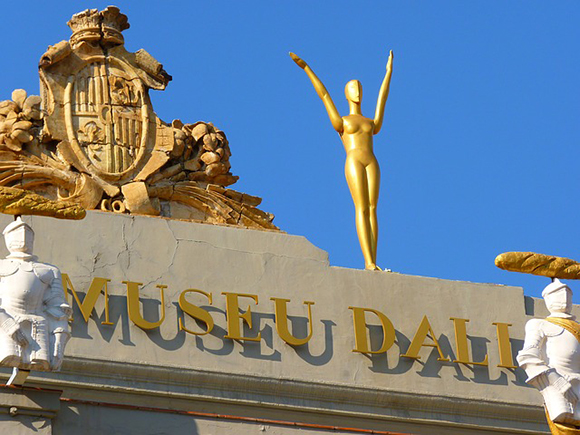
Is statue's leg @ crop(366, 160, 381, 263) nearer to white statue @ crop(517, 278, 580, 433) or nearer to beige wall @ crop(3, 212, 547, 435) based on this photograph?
beige wall @ crop(3, 212, 547, 435)

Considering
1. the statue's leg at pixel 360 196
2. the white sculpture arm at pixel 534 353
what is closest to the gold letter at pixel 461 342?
the statue's leg at pixel 360 196

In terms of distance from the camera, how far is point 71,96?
94.6 feet

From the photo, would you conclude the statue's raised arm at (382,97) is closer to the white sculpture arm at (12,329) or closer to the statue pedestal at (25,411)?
the statue pedestal at (25,411)

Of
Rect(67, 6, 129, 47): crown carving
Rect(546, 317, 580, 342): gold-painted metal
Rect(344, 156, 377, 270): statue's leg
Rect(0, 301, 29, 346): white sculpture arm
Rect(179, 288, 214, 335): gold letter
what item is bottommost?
Rect(0, 301, 29, 346): white sculpture arm

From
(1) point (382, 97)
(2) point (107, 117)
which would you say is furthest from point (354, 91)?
(2) point (107, 117)

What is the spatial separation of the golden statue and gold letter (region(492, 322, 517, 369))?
1.51 m

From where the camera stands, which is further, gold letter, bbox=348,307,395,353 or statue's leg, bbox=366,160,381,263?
statue's leg, bbox=366,160,381,263

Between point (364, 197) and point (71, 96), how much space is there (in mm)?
3424

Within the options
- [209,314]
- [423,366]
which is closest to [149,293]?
[209,314]

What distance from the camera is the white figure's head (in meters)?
25.8

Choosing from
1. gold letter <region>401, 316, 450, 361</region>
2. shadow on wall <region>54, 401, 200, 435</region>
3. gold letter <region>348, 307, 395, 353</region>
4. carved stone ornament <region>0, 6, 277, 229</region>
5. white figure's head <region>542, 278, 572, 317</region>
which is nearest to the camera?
shadow on wall <region>54, 401, 200, 435</region>

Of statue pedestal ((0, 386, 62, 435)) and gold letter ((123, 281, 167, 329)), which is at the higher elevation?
gold letter ((123, 281, 167, 329))

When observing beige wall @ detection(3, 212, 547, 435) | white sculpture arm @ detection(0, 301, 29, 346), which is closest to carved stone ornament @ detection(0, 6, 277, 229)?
beige wall @ detection(3, 212, 547, 435)

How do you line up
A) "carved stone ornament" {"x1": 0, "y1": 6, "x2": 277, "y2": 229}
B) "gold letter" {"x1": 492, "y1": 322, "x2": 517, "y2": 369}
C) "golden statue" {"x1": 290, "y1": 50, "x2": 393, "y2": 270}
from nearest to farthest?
"gold letter" {"x1": 492, "y1": 322, "x2": 517, "y2": 369}, "carved stone ornament" {"x1": 0, "y1": 6, "x2": 277, "y2": 229}, "golden statue" {"x1": 290, "y1": 50, "x2": 393, "y2": 270}
